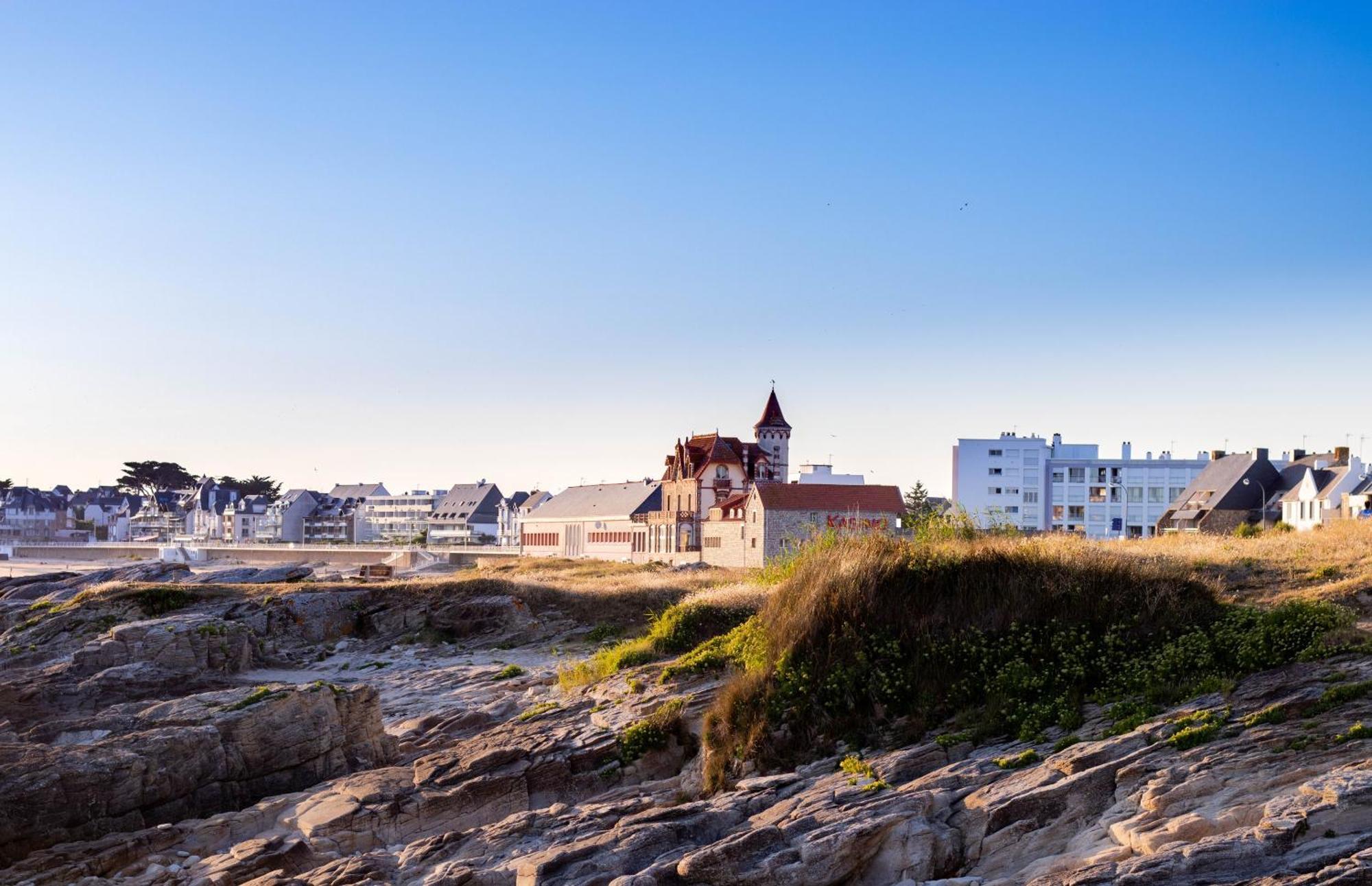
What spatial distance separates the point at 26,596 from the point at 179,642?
33244 millimetres

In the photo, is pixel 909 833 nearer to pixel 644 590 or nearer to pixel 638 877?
pixel 638 877

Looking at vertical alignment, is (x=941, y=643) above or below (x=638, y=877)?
above

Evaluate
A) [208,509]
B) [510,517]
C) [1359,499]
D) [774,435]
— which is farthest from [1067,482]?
[208,509]

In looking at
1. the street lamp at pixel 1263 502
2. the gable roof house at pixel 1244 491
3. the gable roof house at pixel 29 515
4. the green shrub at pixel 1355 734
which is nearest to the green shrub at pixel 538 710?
the green shrub at pixel 1355 734

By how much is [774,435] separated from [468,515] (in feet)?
232

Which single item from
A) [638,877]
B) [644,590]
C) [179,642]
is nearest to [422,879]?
[638,877]

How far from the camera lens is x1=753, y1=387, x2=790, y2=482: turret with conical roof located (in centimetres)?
8731

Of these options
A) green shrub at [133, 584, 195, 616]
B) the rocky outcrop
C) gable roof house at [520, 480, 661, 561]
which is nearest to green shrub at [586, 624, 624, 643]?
the rocky outcrop

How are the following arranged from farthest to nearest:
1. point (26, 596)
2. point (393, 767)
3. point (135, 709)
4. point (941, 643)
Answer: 1. point (26, 596)
2. point (135, 709)
3. point (393, 767)
4. point (941, 643)

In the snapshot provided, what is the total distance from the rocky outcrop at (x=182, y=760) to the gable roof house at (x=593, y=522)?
2559 inches

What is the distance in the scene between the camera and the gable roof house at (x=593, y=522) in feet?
292

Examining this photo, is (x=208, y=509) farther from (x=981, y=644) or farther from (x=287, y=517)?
(x=981, y=644)

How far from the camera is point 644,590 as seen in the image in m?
43.6

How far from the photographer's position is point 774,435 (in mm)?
87438
